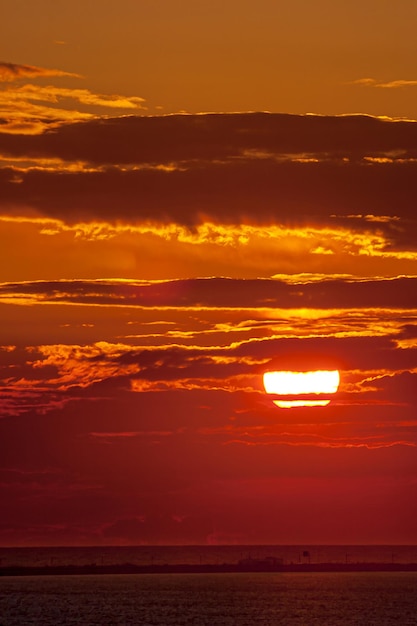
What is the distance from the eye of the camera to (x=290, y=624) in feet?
586

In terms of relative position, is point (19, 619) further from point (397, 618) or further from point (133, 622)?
point (397, 618)

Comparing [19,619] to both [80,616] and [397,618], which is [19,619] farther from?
[397,618]

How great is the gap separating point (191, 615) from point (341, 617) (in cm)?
2076

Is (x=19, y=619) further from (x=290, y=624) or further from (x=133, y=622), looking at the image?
(x=290, y=624)

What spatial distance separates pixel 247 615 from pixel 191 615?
7.83 metres

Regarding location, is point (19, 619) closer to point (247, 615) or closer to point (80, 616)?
point (80, 616)

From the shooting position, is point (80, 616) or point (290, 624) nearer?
point (290, 624)

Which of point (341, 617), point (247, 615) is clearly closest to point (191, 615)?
point (247, 615)

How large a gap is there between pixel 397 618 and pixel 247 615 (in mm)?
21252

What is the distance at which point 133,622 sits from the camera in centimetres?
17850

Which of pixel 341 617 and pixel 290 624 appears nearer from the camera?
pixel 290 624

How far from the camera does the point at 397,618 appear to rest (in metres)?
192

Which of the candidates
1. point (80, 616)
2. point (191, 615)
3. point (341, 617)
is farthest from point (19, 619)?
point (341, 617)

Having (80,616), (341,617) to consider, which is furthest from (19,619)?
(341,617)
